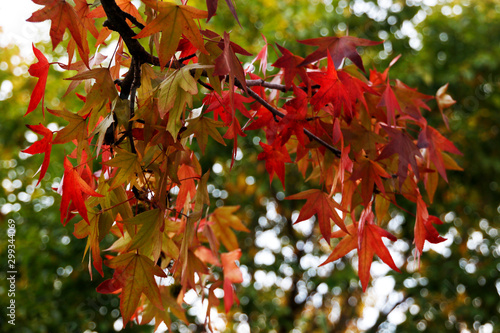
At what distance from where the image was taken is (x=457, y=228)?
2854 mm

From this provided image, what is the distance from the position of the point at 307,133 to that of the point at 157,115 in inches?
9.4

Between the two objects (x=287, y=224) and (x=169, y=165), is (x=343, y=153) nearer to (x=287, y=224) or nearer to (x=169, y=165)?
(x=169, y=165)

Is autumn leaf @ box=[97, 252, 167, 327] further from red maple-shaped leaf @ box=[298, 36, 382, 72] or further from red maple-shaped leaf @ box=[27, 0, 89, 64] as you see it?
red maple-shaped leaf @ box=[298, 36, 382, 72]

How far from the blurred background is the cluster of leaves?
1.52 metres

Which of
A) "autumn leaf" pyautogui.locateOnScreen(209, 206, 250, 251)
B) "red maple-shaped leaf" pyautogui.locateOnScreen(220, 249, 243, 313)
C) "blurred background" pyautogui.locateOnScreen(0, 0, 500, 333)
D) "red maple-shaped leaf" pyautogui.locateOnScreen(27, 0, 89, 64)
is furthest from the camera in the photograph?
"blurred background" pyautogui.locateOnScreen(0, 0, 500, 333)

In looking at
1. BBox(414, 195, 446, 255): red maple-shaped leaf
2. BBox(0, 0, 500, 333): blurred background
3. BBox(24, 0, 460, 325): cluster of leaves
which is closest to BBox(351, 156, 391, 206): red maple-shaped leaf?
BBox(24, 0, 460, 325): cluster of leaves

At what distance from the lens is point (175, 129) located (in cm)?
55

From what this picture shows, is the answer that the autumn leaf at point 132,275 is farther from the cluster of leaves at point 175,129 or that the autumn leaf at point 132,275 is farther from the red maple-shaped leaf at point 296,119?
the red maple-shaped leaf at point 296,119

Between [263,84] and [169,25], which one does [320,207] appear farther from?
[169,25]

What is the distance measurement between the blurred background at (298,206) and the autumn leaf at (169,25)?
1.72m

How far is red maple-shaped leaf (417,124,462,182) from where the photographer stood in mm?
823

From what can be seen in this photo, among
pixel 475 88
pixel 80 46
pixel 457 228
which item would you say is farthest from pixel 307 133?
pixel 475 88

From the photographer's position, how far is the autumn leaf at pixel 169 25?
0.52 meters

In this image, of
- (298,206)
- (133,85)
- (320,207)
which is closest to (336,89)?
(320,207)
